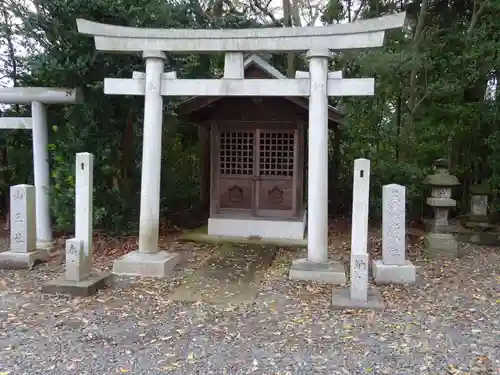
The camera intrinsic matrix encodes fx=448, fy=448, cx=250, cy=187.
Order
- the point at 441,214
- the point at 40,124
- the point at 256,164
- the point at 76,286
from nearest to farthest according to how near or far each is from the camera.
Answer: the point at 76,286
the point at 40,124
the point at 441,214
the point at 256,164

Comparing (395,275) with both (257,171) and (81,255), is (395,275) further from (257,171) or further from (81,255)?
(81,255)

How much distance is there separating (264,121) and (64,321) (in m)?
5.69

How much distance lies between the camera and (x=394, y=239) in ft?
20.4

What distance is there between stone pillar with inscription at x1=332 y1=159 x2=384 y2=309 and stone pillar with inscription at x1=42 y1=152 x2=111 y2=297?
10.1 ft

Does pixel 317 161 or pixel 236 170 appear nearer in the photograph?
pixel 317 161

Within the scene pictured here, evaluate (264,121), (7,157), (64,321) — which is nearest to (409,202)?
(264,121)

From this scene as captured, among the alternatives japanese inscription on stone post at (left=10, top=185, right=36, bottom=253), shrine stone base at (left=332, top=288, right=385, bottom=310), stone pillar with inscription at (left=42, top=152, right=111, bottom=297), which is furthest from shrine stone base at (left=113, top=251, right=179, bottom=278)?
shrine stone base at (left=332, top=288, right=385, bottom=310)

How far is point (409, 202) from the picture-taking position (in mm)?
10352

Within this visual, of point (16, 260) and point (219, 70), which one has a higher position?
point (219, 70)

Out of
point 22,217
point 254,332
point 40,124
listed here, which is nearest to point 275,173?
point 40,124

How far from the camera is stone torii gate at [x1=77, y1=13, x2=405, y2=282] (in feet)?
20.4

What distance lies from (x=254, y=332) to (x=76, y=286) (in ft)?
8.04

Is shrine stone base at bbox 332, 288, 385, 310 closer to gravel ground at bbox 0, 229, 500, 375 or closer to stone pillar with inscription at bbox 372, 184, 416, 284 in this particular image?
gravel ground at bbox 0, 229, 500, 375

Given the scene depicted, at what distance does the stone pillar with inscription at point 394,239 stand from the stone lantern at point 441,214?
6.92 feet
